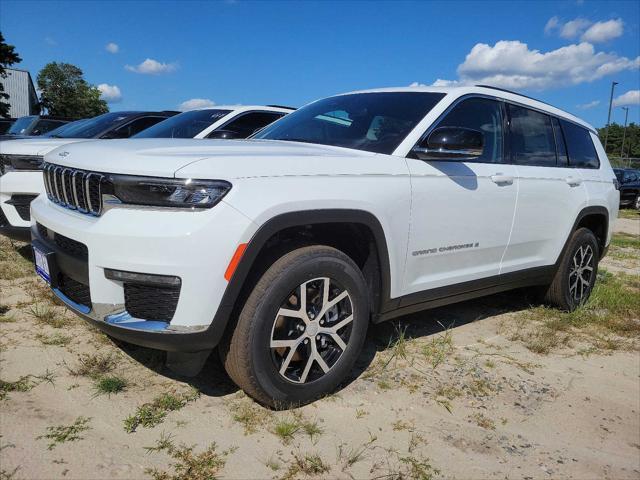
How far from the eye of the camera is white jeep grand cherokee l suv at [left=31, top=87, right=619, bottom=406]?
225cm

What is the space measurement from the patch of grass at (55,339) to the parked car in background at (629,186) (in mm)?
19811

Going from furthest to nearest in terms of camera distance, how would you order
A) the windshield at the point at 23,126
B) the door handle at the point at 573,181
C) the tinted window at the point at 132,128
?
the windshield at the point at 23,126
the tinted window at the point at 132,128
the door handle at the point at 573,181

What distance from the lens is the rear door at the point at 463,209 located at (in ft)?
10.0

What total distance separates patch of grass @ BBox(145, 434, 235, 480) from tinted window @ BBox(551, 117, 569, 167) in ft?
11.8

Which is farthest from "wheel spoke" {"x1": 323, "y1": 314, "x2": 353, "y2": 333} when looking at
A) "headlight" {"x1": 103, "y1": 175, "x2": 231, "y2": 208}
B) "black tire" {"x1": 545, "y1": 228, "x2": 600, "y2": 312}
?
"black tire" {"x1": 545, "y1": 228, "x2": 600, "y2": 312}

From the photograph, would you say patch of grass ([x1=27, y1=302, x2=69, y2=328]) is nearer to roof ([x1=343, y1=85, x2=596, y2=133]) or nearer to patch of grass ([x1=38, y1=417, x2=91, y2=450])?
patch of grass ([x1=38, y1=417, x2=91, y2=450])

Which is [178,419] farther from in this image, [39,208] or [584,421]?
[584,421]

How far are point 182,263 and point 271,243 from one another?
0.53m

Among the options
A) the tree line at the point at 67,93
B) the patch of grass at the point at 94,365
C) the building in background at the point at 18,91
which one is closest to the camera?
the patch of grass at the point at 94,365

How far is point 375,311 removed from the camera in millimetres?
3041

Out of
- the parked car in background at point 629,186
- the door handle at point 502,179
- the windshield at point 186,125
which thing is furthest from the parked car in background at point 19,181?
the parked car in background at point 629,186

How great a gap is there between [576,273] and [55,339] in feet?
14.0

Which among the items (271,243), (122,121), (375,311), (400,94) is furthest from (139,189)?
(122,121)

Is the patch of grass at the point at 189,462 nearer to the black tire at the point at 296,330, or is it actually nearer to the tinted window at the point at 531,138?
the black tire at the point at 296,330
